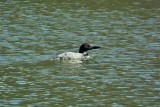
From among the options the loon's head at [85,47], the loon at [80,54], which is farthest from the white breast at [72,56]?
the loon's head at [85,47]

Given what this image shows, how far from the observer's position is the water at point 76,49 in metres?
26.0

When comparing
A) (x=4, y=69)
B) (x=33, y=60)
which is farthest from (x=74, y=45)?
(x=4, y=69)

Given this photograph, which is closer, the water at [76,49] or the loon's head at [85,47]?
the water at [76,49]

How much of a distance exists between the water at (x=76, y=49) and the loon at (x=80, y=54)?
423 millimetres

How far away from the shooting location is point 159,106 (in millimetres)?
24156

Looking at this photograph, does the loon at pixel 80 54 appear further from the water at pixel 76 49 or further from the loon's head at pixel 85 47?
the water at pixel 76 49

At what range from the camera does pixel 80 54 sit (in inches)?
1375

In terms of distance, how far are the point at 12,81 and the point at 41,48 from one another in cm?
775

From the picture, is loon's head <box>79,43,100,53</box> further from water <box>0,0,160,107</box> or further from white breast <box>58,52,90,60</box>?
white breast <box>58,52,90,60</box>

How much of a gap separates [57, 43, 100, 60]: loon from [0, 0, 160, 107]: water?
0.42 metres

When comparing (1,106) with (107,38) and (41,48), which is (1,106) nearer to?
(41,48)

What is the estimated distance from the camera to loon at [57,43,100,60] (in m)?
33.8

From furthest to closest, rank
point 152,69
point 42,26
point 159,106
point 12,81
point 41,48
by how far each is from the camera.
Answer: point 42,26
point 41,48
point 152,69
point 12,81
point 159,106

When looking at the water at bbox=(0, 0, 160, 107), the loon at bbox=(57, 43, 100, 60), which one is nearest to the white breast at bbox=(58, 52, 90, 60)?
the loon at bbox=(57, 43, 100, 60)
